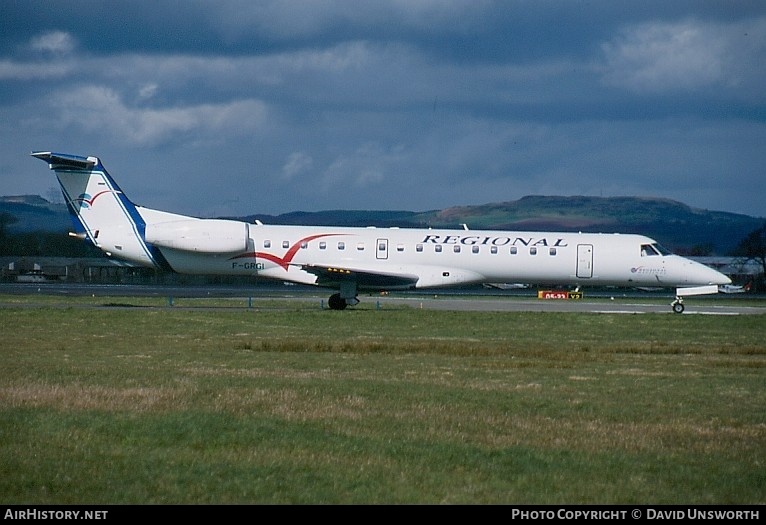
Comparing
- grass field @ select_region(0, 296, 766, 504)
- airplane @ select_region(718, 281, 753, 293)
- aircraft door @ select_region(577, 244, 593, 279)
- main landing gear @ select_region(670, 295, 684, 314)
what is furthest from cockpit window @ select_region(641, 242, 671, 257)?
airplane @ select_region(718, 281, 753, 293)

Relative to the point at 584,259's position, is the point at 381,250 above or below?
above

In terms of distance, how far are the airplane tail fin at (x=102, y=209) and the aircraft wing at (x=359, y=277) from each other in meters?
6.59

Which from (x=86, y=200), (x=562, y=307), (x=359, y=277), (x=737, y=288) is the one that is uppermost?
(x=86, y=200)

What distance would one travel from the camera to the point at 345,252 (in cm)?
3881

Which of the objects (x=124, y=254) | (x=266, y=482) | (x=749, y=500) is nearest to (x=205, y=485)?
(x=266, y=482)

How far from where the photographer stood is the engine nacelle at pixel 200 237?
3794 cm

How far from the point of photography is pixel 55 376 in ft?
50.6

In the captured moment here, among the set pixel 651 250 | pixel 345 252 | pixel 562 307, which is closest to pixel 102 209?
pixel 345 252

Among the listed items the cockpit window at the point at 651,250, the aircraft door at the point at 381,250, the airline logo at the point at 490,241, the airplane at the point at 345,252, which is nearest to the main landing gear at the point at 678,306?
the airplane at the point at 345,252

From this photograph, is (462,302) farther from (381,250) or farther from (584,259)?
(381,250)

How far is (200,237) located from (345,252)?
5488mm

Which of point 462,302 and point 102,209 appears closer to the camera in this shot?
point 102,209

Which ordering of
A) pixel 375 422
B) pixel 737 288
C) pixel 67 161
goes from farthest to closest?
pixel 737 288
pixel 67 161
pixel 375 422

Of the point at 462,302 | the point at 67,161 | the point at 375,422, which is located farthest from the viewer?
the point at 462,302
